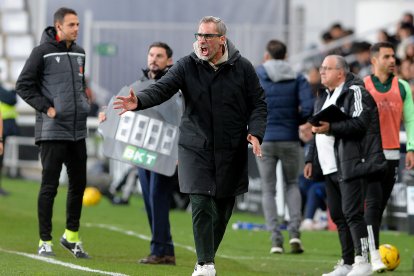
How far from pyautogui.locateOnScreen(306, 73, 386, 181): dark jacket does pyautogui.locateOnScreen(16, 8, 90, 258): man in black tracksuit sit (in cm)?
264

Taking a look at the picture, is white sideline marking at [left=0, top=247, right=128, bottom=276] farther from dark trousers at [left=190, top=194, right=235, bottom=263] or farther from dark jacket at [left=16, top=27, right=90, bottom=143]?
dark jacket at [left=16, top=27, right=90, bottom=143]

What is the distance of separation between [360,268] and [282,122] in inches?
140

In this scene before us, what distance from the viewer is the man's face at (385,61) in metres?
12.4

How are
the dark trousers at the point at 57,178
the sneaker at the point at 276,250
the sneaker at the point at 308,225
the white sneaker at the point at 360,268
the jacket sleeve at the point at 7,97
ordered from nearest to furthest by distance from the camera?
the white sneaker at the point at 360,268
the dark trousers at the point at 57,178
the sneaker at the point at 276,250
the sneaker at the point at 308,225
the jacket sleeve at the point at 7,97

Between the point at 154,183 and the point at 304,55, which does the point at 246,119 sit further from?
the point at 304,55

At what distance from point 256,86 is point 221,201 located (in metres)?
0.98

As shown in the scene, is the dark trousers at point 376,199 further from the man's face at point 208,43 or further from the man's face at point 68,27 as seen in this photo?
the man's face at point 68,27

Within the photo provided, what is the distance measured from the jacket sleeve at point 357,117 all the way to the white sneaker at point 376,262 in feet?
4.11

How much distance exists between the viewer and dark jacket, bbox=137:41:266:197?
990cm

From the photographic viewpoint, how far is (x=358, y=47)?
22703mm

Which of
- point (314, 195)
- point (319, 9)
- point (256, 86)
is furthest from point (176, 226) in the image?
point (319, 9)

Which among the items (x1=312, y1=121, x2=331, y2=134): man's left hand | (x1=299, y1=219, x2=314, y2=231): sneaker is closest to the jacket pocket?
(x1=312, y1=121, x2=331, y2=134): man's left hand

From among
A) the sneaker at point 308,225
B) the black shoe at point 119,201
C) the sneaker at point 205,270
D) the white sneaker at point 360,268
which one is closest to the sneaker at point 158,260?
the white sneaker at point 360,268

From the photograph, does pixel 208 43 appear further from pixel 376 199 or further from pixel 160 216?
pixel 376 199
